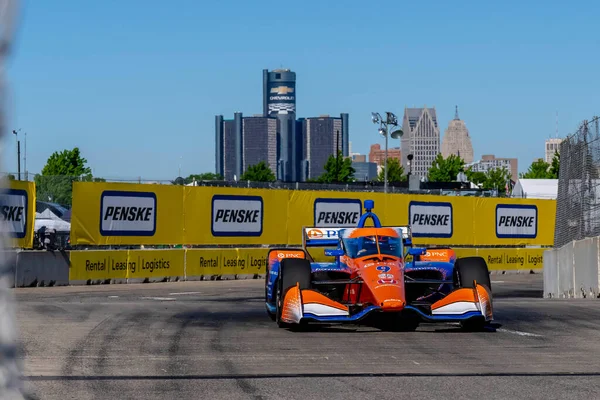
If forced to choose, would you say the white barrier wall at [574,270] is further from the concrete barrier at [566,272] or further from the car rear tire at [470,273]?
the car rear tire at [470,273]

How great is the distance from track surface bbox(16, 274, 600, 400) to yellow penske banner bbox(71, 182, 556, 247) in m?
8.73

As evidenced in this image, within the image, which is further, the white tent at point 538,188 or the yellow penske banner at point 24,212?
the white tent at point 538,188

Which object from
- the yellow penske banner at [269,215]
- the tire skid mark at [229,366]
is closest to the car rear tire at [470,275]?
the tire skid mark at [229,366]

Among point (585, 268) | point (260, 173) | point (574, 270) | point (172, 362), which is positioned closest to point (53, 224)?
point (574, 270)

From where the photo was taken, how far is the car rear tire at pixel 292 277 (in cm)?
1249

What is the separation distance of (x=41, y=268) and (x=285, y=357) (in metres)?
15.7

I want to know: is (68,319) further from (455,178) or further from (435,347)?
(455,178)

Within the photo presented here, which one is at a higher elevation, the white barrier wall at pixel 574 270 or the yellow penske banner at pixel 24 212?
the yellow penske banner at pixel 24 212

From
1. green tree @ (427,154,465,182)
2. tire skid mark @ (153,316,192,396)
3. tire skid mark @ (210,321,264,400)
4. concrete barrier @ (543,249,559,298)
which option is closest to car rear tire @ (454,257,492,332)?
tire skid mark @ (210,321,264,400)

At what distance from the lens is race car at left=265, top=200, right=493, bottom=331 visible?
39.6 ft

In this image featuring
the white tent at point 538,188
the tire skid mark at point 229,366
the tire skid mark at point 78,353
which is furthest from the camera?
the white tent at point 538,188

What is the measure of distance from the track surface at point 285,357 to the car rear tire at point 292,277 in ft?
1.24

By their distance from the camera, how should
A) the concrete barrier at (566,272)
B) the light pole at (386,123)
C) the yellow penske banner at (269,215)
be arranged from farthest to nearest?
the light pole at (386,123) → the yellow penske banner at (269,215) → the concrete barrier at (566,272)

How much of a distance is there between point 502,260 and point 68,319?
24702 mm
